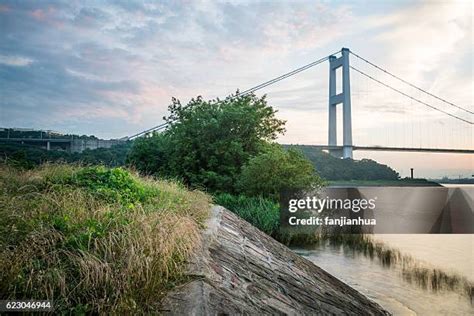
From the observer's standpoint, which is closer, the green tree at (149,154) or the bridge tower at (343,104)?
the green tree at (149,154)

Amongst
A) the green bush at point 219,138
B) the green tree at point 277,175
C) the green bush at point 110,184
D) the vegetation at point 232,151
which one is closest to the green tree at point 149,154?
the vegetation at point 232,151

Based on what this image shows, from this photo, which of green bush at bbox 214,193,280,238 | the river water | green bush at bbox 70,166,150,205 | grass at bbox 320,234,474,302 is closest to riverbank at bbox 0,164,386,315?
green bush at bbox 70,166,150,205

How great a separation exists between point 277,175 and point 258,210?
1352 mm

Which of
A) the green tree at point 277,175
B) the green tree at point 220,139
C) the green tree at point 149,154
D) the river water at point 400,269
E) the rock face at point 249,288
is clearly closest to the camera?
the rock face at point 249,288

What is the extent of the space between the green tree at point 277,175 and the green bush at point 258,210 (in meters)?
0.35

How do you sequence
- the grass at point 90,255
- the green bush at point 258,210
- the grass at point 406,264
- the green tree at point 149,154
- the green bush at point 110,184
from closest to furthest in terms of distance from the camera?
the grass at point 90,255, the green bush at point 110,184, the grass at point 406,264, the green bush at point 258,210, the green tree at point 149,154

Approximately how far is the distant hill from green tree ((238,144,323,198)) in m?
3.92

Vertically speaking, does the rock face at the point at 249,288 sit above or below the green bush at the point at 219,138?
below

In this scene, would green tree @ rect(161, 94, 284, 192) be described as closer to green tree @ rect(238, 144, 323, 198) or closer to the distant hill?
green tree @ rect(238, 144, 323, 198)

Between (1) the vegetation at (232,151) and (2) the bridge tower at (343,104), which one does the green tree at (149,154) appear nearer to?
(1) the vegetation at (232,151)

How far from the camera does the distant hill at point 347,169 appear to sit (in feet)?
48.5

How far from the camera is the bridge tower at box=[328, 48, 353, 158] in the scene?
17.4 meters

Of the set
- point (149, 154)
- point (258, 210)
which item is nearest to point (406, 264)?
point (258, 210)

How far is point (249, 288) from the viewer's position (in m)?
2.73
